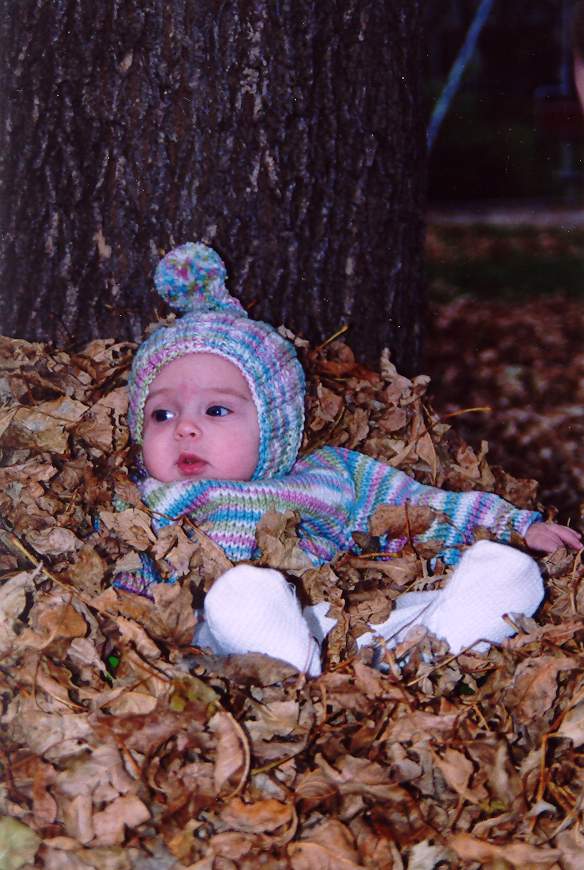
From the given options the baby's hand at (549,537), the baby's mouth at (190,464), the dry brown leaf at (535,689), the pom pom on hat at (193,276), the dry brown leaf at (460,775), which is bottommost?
the dry brown leaf at (460,775)

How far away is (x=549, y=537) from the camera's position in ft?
10.1

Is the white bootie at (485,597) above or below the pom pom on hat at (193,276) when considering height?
below

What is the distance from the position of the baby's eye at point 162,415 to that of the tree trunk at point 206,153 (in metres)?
0.51

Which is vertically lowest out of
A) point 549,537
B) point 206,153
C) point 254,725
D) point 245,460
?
point 254,725

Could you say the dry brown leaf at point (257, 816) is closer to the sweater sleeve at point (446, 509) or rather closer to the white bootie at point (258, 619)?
the white bootie at point (258, 619)

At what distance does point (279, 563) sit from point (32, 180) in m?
1.66

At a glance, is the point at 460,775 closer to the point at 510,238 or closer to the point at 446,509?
the point at 446,509

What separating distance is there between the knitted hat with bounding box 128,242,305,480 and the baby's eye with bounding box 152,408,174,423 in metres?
0.08

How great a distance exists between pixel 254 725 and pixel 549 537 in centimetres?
121

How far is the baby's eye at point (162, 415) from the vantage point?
3.11 meters

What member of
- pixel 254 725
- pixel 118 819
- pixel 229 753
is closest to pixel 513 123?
pixel 254 725

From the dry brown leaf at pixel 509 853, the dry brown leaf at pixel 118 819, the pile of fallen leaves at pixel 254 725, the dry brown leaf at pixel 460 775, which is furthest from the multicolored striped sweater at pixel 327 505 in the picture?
the dry brown leaf at pixel 509 853

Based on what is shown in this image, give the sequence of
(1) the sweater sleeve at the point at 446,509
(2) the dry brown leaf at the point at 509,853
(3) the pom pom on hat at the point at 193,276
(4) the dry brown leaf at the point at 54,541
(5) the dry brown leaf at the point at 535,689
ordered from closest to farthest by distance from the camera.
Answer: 1. (2) the dry brown leaf at the point at 509,853
2. (5) the dry brown leaf at the point at 535,689
3. (4) the dry brown leaf at the point at 54,541
4. (1) the sweater sleeve at the point at 446,509
5. (3) the pom pom on hat at the point at 193,276

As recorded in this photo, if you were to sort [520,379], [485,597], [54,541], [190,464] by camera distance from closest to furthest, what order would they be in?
[485,597]
[54,541]
[190,464]
[520,379]
